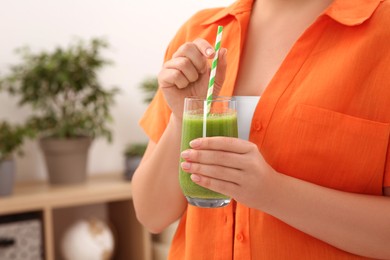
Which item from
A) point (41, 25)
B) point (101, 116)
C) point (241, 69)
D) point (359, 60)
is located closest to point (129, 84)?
point (101, 116)

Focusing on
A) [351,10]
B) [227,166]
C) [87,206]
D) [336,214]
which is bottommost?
[87,206]

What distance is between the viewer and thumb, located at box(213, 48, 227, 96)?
1228 mm

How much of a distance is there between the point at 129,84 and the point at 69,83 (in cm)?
55

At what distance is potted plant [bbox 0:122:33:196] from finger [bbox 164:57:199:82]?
181 centimetres

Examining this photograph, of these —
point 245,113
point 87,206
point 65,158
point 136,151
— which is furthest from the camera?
point 87,206

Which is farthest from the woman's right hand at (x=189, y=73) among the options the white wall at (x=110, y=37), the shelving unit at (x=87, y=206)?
the white wall at (x=110, y=37)

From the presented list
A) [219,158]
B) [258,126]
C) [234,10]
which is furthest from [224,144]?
[234,10]

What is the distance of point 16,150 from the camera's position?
3.04 metres

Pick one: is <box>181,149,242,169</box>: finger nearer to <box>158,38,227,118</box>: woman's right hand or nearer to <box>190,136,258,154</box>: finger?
<box>190,136,258,154</box>: finger

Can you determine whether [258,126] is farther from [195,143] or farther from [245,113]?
[195,143]

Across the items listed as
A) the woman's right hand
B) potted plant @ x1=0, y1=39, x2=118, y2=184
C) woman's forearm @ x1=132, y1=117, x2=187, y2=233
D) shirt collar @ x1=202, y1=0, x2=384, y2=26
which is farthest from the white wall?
shirt collar @ x1=202, y1=0, x2=384, y2=26

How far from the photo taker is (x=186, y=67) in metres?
1.19

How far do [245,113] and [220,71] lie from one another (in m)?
0.11

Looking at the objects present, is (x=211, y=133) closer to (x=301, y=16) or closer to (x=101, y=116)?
(x=301, y=16)
